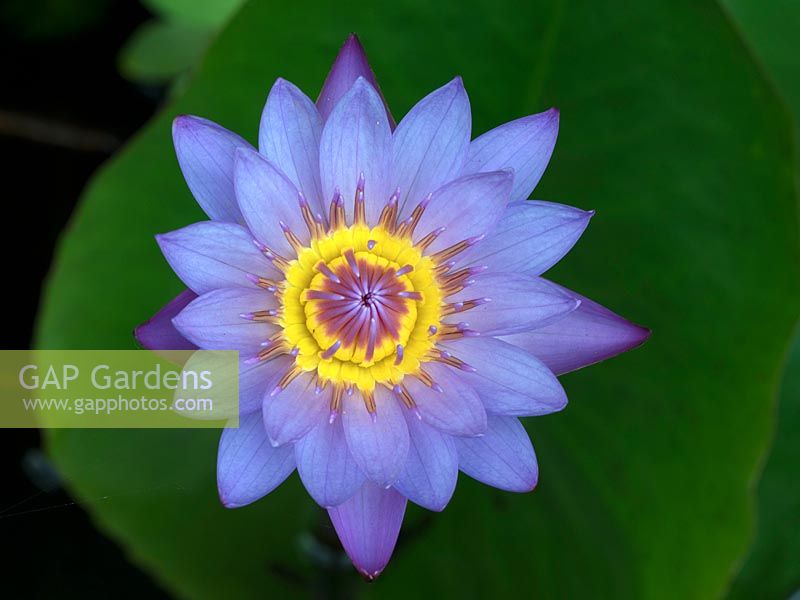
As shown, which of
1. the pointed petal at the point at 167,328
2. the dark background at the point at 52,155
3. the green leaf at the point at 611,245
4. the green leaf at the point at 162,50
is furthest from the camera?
the green leaf at the point at 162,50

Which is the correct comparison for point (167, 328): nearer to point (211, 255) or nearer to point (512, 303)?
point (211, 255)

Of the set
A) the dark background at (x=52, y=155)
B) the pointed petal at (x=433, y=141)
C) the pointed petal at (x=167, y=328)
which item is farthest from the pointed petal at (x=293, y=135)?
the dark background at (x=52, y=155)

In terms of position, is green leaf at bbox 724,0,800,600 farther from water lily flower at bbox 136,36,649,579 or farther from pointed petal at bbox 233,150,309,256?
pointed petal at bbox 233,150,309,256

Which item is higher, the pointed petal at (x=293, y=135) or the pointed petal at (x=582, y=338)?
the pointed petal at (x=293, y=135)

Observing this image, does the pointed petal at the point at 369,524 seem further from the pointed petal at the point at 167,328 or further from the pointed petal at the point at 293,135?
the pointed petal at the point at 293,135

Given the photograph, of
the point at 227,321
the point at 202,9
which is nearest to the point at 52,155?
the point at 202,9

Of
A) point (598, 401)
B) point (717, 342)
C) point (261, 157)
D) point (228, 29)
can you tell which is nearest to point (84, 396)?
point (228, 29)
